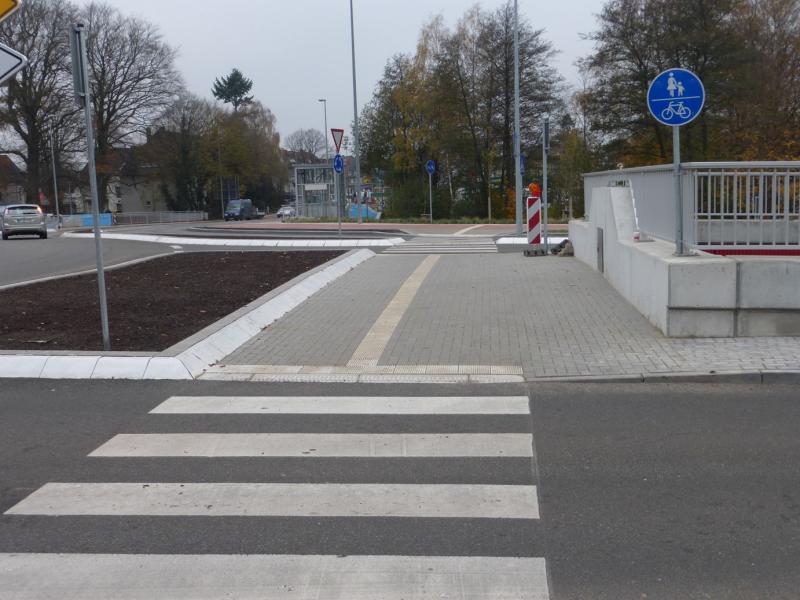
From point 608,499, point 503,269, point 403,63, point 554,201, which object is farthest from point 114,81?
point 608,499

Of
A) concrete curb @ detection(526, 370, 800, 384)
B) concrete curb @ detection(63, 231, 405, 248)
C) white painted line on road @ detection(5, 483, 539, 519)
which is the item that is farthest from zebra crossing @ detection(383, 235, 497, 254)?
white painted line on road @ detection(5, 483, 539, 519)

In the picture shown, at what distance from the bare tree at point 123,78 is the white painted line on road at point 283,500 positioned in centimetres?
5926

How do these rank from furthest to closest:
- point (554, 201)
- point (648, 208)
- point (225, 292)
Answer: point (554, 201)
point (225, 292)
point (648, 208)

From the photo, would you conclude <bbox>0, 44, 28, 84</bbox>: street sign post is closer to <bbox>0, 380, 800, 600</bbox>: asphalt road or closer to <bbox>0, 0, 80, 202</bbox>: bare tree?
<bbox>0, 380, 800, 600</bbox>: asphalt road

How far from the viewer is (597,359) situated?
832 centimetres

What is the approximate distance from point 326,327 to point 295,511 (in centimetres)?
561

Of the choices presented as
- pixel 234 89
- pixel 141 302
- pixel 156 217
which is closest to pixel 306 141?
pixel 234 89

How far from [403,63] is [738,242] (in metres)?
48.0

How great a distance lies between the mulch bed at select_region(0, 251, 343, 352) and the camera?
Answer: 30.7 feet

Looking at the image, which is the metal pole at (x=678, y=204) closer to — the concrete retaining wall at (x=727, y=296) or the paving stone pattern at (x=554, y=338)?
the concrete retaining wall at (x=727, y=296)

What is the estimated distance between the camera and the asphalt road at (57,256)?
19877 millimetres

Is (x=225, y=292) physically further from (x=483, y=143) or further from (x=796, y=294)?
(x=483, y=143)

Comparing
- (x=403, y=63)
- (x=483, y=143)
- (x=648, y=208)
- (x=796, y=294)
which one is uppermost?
(x=403, y=63)

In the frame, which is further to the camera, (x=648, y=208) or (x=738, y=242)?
(x=648, y=208)
